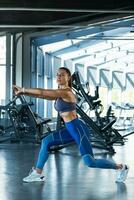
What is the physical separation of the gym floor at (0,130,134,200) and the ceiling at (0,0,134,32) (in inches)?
161

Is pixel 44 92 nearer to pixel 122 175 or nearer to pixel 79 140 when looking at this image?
pixel 79 140

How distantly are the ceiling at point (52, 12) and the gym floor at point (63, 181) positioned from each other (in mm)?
4080

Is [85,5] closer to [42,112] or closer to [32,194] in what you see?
[42,112]

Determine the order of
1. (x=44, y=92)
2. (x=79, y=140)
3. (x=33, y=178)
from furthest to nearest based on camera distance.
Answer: (x=33, y=178) → (x=79, y=140) → (x=44, y=92)

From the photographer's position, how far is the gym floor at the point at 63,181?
4.27m

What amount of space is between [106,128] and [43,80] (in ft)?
24.7

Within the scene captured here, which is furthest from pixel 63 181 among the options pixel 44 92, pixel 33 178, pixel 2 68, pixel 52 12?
pixel 2 68

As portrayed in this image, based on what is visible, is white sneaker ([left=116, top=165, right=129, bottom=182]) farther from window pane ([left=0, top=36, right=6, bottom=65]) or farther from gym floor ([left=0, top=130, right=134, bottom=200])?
window pane ([left=0, top=36, right=6, bottom=65])

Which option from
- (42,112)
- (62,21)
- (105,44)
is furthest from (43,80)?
(62,21)

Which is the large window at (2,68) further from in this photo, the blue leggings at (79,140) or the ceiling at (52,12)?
the blue leggings at (79,140)

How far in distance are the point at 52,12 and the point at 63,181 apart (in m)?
7.57

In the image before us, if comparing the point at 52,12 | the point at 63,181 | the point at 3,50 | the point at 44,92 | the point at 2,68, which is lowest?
the point at 63,181

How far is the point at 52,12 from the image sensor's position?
39.0ft

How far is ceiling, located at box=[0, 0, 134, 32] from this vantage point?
10328 millimetres
